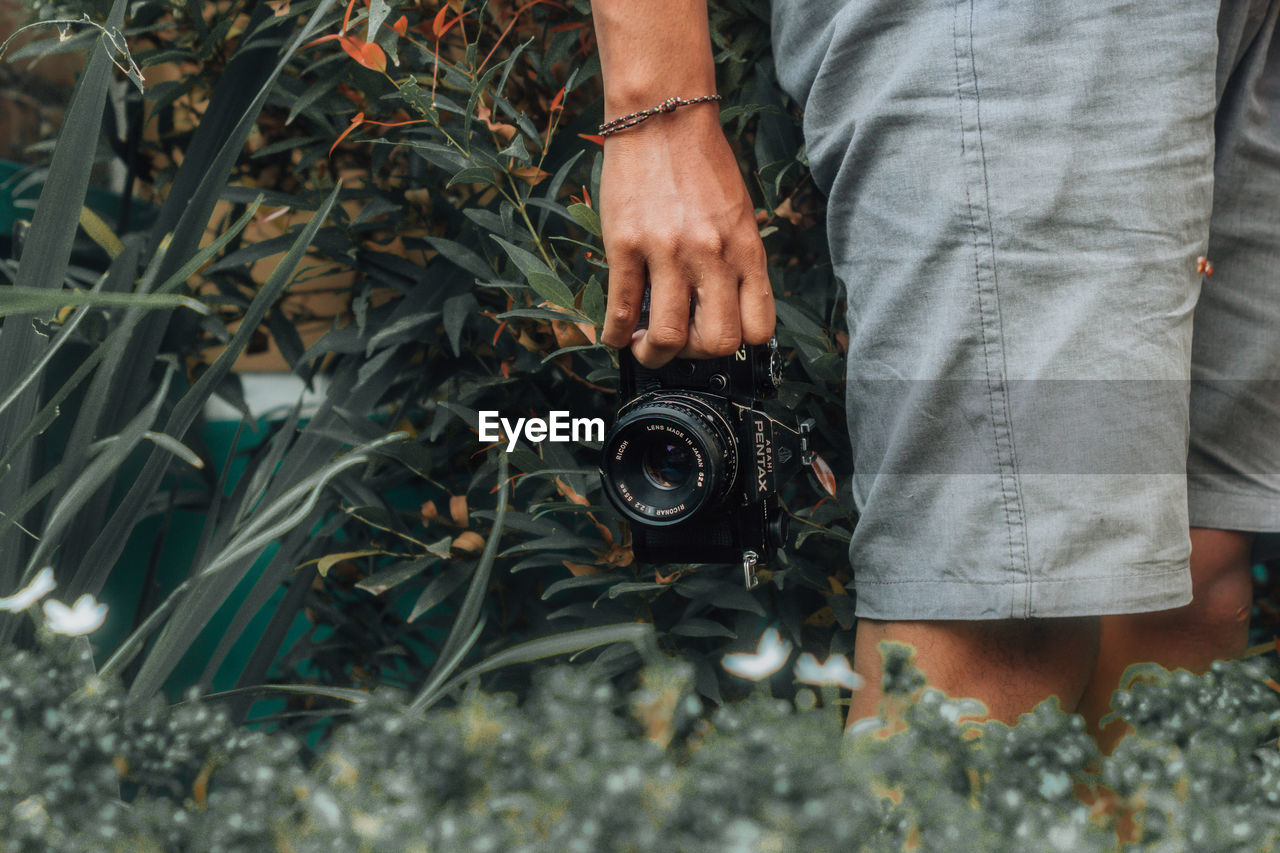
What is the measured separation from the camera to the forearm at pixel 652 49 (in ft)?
2.71

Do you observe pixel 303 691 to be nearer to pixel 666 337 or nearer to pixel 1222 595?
pixel 666 337

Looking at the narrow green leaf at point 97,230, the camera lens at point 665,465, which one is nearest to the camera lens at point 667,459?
the camera lens at point 665,465

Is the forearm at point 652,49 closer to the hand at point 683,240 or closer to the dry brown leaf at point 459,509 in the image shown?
the hand at point 683,240

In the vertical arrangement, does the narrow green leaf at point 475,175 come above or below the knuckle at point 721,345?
above

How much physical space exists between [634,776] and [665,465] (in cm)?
59

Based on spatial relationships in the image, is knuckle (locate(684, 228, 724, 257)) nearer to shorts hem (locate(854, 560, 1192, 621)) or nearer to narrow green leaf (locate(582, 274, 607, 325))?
narrow green leaf (locate(582, 274, 607, 325))

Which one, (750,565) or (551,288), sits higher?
(551,288)

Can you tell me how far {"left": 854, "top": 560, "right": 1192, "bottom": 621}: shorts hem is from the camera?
74 centimetres

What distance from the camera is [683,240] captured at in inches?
32.0

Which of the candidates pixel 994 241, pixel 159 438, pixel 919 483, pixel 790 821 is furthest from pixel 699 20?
pixel 790 821

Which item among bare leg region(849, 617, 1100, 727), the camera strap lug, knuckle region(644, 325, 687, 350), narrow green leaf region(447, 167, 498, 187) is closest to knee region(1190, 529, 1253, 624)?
bare leg region(849, 617, 1100, 727)

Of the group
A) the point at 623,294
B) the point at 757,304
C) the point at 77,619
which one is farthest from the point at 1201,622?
the point at 77,619

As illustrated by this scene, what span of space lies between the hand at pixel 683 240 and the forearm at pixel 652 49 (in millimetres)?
25

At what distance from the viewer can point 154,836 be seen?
1.38 feet
